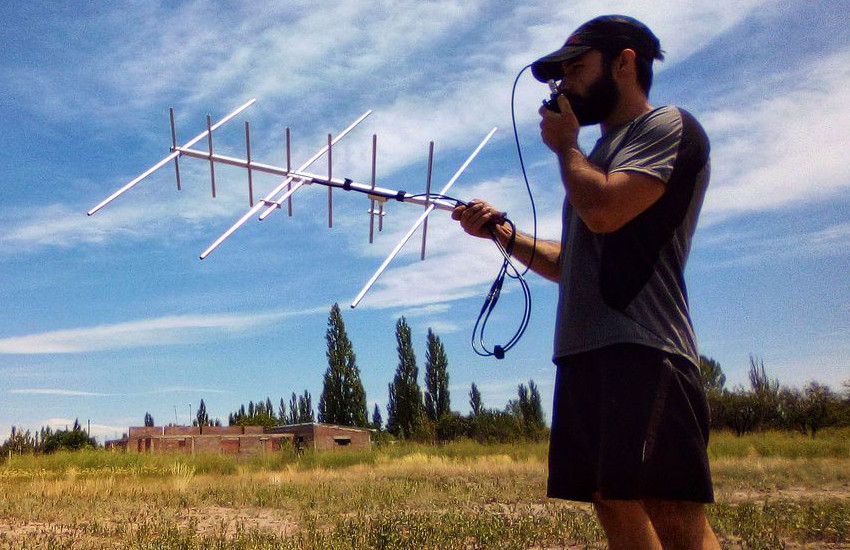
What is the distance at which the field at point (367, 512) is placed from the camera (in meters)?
5.20

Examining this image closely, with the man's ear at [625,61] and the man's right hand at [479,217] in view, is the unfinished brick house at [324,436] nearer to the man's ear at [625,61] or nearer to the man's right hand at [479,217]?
the man's right hand at [479,217]

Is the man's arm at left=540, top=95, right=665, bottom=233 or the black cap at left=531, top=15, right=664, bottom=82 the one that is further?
the black cap at left=531, top=15, right=664, bottom=82

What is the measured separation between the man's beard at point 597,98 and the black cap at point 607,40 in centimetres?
6

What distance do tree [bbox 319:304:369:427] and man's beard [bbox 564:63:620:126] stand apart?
4162cm

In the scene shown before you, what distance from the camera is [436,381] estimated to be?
151 feet

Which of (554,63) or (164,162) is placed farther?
(164,162)

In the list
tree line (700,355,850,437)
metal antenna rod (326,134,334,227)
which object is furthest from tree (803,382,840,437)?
metal antenna rod (326,134,334,227)

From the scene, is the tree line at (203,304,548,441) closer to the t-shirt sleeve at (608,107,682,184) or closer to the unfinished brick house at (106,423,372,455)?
the unfinished brick house at (106,423,372,455)

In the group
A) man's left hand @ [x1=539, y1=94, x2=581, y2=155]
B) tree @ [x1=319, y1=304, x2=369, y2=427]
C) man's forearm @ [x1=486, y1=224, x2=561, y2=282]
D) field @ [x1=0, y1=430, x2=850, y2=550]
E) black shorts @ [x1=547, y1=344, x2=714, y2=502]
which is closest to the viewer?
black shorts @ [x1=547, y1=344, x2=714, y2=502]

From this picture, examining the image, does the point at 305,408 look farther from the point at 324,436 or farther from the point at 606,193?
the point at 606,193

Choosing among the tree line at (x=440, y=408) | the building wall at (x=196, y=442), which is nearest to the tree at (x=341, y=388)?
the tree line at (x=440, y=408)

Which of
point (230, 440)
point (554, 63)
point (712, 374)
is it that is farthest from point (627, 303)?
point (712, 374)

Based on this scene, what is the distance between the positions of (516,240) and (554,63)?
0.63m

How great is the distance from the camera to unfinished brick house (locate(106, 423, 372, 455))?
90.2 feet
